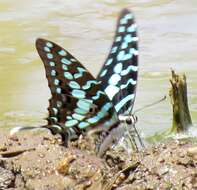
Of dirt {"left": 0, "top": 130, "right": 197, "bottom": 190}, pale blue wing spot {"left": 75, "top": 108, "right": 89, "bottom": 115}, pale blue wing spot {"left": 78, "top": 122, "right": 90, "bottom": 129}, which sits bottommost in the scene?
dirt {"left": 0, "top": 130, "right": 197, "bottom": 190}

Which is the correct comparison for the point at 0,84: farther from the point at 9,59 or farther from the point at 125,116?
the point at 125,116

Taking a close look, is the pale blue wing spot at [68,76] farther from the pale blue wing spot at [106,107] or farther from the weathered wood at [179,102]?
the weathered wood at [179,102]

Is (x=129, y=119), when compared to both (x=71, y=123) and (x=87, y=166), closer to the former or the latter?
(x=71, y=123)

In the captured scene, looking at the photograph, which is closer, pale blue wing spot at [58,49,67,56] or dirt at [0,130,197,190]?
dirt at [0,130,197,190]

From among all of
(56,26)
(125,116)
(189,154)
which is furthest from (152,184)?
(56,26)

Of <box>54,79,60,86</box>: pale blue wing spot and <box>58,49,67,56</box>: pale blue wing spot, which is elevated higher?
<box>58,49,67,56</box>: pale blue wing spot

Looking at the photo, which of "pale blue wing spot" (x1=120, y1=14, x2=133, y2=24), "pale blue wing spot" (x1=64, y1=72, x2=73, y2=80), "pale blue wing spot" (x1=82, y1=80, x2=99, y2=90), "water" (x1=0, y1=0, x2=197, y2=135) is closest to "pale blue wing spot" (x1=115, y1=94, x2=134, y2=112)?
"pale blue wing spot" (x1=82, y1=80, x2=99, y2=90)

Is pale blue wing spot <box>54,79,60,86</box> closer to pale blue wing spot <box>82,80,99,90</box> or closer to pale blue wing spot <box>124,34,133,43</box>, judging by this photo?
pale blue wing spot <box>82,80,99,90</box>
